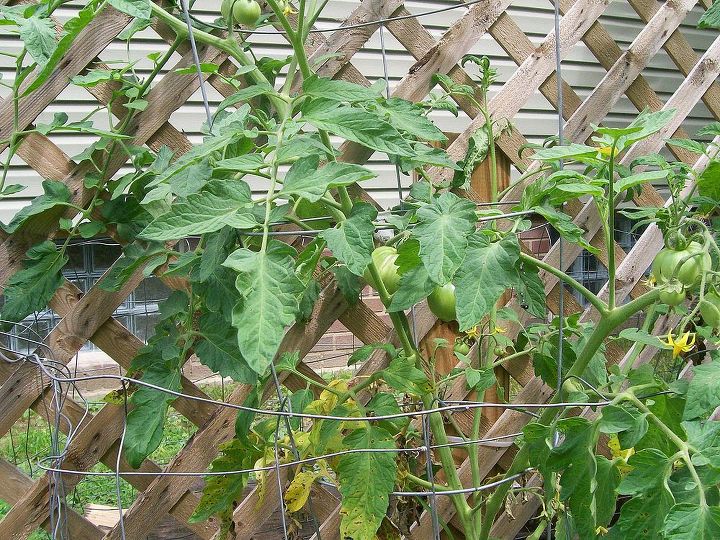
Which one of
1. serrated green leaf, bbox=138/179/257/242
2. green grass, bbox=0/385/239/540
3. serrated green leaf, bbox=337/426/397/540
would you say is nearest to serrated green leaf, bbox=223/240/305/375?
serrated green leaf, bbox=138/179/257/242

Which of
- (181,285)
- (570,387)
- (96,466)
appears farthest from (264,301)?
(96,466)

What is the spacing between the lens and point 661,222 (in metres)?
1.17

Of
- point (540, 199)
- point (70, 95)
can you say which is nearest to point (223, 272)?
point (540, 199)

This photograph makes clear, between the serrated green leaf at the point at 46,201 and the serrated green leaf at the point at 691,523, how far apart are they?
112 cm

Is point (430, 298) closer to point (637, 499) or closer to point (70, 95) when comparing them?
point (637, 499)

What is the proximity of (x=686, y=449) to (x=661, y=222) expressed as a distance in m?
0.41

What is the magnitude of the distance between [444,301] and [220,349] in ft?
1.21

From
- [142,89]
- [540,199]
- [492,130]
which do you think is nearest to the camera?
[540,199]

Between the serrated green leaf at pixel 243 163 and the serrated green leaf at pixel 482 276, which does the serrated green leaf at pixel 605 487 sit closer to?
the serrated green leaf at pixel 482 276

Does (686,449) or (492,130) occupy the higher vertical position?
(492,130)

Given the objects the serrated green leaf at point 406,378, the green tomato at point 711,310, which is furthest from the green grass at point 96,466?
the green tomato at point 711,310

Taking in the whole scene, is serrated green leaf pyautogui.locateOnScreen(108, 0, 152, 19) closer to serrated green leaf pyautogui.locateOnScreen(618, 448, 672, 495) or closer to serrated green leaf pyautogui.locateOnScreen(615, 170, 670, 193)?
serrated green leaf pyautogui.locateOnScreen(615, 170, 670, 193)

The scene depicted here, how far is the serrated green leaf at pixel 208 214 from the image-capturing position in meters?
0.83

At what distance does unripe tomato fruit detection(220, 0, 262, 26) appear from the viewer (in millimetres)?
1256
